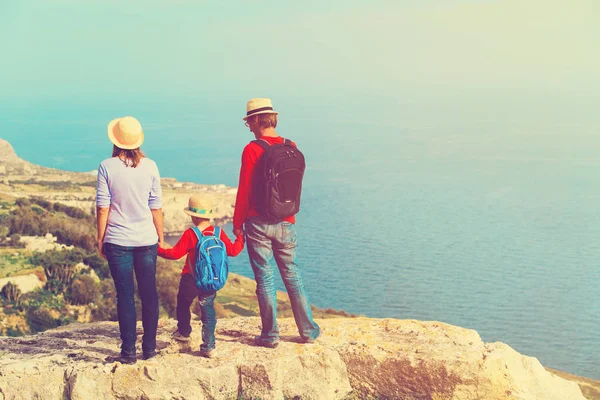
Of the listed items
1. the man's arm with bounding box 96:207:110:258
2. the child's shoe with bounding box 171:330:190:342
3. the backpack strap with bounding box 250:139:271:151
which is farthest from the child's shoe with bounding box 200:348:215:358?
the backpack strap with bounding box 250:139:271:151

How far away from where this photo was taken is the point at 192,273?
743 centimetres

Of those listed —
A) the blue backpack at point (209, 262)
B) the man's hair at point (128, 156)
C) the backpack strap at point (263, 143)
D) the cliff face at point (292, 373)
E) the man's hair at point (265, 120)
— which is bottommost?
the cliff face at point (292, 373)

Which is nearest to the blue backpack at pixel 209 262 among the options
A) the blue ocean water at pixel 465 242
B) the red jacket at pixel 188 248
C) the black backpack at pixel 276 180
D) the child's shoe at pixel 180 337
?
the red jacket at pixel 188 248

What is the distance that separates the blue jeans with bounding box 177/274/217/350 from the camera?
7.48 meters

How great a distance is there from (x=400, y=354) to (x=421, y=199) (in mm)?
102438

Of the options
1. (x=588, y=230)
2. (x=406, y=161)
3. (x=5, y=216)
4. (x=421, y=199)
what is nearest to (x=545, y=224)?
(x=588, y=230)

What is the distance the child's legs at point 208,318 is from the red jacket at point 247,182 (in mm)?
852

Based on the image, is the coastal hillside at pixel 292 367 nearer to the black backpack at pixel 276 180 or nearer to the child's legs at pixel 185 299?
the child's legs at pixel 185 299

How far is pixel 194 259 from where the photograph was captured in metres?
7.32

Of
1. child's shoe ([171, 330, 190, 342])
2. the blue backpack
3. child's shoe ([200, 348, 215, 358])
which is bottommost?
child's shoe ([200, 348, 215, 358])

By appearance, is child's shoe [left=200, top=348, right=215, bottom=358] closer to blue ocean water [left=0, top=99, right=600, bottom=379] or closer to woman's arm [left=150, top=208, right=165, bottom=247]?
woman's arm [left=150, top=208, right=165, bottom=247]

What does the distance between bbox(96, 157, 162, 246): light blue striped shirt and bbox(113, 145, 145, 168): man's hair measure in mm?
41

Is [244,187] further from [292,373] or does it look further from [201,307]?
[292,373]

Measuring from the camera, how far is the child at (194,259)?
7285mm
